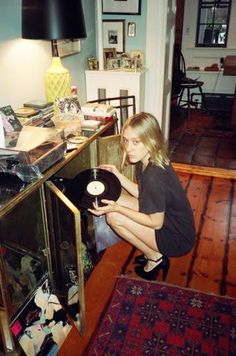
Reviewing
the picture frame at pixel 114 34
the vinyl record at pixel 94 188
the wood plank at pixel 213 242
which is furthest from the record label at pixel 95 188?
the picture frame at pixel 114 34

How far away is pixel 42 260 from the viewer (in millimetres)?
1566

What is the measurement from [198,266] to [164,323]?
476mm

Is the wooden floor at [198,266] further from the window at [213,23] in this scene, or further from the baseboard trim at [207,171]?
the window at [213,23]

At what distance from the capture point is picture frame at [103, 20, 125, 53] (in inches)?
108

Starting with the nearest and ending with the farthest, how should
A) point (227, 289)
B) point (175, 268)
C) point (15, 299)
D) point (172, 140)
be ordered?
point (15, 299) < point (227, 289) < point (175, 268) < point (172, 140)

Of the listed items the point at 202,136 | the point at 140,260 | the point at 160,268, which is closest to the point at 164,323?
the point at 160,268

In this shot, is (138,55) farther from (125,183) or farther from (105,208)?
(105,208)

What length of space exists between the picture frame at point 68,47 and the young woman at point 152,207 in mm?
933

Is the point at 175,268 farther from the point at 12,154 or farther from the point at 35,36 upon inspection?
the point at 35,36

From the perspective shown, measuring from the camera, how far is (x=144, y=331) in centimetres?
151

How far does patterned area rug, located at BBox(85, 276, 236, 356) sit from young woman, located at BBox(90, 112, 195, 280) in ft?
0.49

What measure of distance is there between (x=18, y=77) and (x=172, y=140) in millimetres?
2473

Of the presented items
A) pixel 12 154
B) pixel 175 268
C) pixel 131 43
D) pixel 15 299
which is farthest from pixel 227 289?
pixel 131 43

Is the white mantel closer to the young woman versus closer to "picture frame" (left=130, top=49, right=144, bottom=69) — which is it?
"picture frame" (left=130, top=49, right=144, bottom=69)
